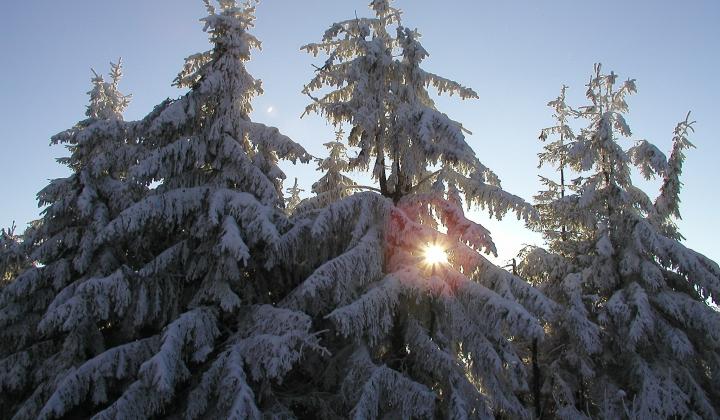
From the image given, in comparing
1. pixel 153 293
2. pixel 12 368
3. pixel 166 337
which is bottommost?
pixel 12 368

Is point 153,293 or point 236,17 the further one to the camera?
point 236,17

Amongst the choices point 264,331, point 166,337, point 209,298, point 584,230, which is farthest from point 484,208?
point 584,230

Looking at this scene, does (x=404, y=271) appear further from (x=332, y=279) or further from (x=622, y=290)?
(x=622, y=290)

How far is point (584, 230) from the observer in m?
17.8

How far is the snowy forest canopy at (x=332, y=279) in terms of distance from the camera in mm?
9672

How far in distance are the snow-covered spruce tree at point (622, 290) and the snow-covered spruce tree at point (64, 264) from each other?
11.2 metres

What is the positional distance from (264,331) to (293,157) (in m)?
3.96

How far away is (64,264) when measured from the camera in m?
13.5

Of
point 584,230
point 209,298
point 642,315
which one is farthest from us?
point 584,230

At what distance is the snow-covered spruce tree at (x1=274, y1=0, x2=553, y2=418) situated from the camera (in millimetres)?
9508

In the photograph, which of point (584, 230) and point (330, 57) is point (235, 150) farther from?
point (584, 230)

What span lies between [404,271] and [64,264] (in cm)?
885

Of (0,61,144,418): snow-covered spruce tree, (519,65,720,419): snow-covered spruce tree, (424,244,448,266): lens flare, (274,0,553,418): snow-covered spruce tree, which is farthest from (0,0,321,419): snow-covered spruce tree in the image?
(519,65,720,419): snow-covered spruce tree

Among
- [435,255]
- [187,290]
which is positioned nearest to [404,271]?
[435,255]
